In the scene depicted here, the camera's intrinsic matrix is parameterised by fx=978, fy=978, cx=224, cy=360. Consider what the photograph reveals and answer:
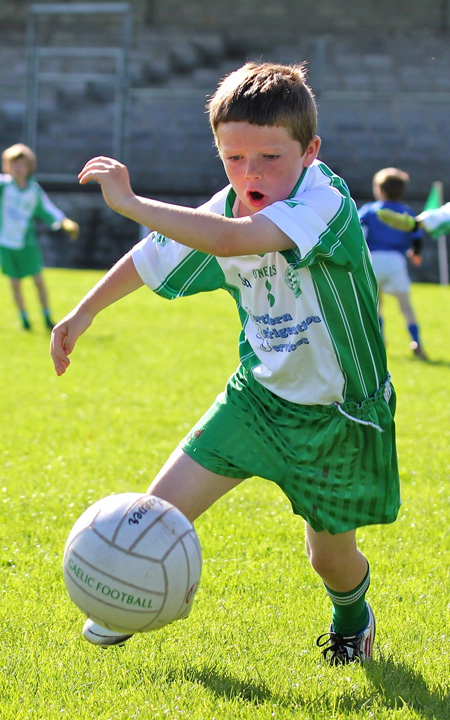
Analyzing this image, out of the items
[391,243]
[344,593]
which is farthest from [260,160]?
[391,243]

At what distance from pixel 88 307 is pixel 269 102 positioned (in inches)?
37.3

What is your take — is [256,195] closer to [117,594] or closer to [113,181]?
[113,181]

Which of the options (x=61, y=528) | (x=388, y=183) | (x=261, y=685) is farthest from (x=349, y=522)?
(x=388, y=183)

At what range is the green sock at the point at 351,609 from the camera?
3354 mm

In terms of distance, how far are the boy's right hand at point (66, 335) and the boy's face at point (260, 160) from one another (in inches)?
28.1

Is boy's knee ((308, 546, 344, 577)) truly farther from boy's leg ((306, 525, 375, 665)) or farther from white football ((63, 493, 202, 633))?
white football ((63, 493, 202, 633))

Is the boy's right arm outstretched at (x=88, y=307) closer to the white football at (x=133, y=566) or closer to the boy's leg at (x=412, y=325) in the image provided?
the white football at (x=133, y=566)

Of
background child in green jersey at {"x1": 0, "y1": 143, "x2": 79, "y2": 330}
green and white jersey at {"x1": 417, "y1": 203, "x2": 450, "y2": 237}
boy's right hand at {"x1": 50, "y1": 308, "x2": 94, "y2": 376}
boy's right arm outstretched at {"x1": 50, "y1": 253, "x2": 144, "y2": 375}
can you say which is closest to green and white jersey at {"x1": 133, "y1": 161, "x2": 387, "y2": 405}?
boy's right arm outstretched at {"x1": 50, "y1": 253, "x2": 144, "y2": 375}

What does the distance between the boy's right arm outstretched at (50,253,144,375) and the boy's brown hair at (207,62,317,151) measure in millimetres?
633

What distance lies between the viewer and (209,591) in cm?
389

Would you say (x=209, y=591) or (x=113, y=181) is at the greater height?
(x=113, y=181)

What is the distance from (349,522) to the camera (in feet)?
10.4

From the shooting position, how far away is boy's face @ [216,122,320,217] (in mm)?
2881

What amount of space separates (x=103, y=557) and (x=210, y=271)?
3.50 ft
